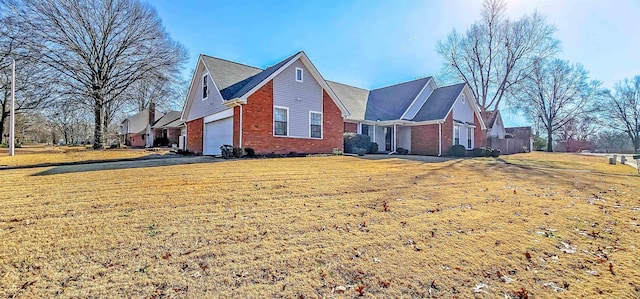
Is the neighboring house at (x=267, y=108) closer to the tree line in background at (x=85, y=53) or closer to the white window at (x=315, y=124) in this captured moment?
the white window at (x=315, y=124)

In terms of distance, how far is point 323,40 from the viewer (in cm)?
1717

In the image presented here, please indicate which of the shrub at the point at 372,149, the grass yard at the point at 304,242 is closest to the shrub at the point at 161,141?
the shrub at the point at 372,149

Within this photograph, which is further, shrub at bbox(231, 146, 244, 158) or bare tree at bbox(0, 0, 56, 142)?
bare tree at bbox(0, 0, 56, 142)

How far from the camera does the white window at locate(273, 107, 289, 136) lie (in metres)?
14.4

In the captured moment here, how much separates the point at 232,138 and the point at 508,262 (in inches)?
496

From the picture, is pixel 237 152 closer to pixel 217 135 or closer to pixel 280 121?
pixel 280 121

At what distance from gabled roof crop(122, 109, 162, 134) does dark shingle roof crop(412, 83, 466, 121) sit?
33705 mm

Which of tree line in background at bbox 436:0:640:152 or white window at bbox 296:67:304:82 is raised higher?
tree line in background at bbox 436:0:640:152

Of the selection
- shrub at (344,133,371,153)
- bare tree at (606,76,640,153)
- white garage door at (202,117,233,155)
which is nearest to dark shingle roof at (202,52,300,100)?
white garage door at (202,117,233,155)

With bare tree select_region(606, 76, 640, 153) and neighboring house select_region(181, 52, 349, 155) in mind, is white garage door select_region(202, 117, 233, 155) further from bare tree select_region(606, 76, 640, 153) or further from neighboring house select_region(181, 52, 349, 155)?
bare tree select_region(606, 76, 640, 153)

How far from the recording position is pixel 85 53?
21656 millimetres

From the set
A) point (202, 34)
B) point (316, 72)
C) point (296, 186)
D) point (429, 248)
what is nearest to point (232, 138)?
point (316, 72)

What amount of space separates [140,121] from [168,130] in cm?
1257

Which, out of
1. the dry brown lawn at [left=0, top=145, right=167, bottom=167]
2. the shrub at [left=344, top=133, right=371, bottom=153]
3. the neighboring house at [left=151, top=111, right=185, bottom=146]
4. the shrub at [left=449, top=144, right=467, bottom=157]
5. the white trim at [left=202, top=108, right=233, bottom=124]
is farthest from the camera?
the neighboring house at [left=151, top=111, right=185, bottom=146]
